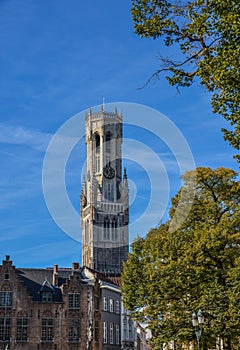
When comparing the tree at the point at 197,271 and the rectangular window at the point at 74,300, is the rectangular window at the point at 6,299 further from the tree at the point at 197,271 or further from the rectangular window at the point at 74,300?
the tree at the point at 197,271

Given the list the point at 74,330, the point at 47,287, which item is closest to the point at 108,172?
the point at 47,287

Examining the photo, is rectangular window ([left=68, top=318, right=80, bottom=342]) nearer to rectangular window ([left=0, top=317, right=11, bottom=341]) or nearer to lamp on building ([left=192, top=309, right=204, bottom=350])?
rectangular window ([left=0, top=317, right=11, bottom=341])

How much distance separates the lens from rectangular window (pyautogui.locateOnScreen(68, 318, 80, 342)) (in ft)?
185

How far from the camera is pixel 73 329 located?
5659cm

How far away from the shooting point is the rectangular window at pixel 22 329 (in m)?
55.6

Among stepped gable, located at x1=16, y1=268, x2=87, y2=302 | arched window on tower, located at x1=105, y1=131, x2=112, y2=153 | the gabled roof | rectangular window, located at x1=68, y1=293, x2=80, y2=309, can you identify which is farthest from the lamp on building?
arched window on tower, located at x1=105, y1=131, x2=112, y2=153

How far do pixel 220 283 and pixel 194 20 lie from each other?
58.0 ft

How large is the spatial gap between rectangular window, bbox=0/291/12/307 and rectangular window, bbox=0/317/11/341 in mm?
1481

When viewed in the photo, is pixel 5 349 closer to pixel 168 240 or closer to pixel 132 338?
pixel 132 338

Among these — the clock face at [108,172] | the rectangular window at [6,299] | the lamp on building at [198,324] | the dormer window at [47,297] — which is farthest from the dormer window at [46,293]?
the clock face at [108,172]

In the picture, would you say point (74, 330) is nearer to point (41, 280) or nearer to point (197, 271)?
point (41, 280)

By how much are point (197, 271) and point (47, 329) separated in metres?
30.1

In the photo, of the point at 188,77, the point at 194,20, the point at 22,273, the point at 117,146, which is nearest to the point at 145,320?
the point at 188,77

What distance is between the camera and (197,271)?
3103 centimetres
